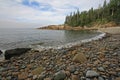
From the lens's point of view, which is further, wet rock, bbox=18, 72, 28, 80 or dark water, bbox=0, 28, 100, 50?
dark water, bbox=0, 28, 100, 50

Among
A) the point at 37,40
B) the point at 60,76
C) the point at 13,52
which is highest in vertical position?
the point at 13,52

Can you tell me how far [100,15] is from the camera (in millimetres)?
88188

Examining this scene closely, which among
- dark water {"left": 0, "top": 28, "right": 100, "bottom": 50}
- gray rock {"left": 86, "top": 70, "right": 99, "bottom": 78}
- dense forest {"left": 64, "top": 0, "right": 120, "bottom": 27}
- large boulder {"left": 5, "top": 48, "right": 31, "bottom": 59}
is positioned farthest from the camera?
dense forest {"left": 64, "top": 0, "right": 120, "bottom": 27}

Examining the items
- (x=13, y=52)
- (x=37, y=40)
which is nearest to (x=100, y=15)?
(x=37, y=40)

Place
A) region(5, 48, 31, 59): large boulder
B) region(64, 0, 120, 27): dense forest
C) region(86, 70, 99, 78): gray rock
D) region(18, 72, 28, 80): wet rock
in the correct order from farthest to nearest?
region(64, 0, 120, 27): dense forest
region(5, 48, 31, 59): large boulder
region(18, 72, 28, 80): wet rock
region(86, 70, 99, 78): gray rock

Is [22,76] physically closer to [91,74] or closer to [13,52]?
[91,74]

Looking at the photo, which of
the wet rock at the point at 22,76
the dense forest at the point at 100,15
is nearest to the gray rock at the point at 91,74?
the wet rock at the point at 22,76

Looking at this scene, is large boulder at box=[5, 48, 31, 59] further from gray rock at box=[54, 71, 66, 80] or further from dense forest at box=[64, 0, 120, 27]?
dense forest at box=[64, 0, 120, 27]

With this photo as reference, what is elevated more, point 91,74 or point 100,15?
point 100,15

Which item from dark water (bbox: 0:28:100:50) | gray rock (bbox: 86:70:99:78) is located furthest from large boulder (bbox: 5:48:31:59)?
gray rock (bbox: 86:70:99:78)

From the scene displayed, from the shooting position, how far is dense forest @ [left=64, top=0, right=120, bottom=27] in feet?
242

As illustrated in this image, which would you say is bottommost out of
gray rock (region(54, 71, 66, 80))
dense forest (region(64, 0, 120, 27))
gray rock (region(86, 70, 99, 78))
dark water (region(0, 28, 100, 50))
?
dark water (region(0, 28, 100, 50))

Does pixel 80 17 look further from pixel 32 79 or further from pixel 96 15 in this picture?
pixel 32 79

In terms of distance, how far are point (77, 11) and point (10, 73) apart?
3970 inches
